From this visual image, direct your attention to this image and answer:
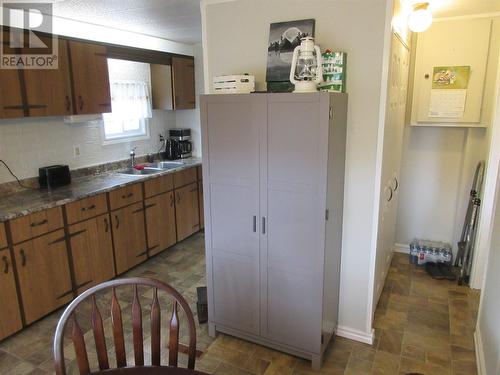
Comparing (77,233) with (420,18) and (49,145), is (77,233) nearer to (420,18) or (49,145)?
(49,145)

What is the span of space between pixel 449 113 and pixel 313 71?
2001mm

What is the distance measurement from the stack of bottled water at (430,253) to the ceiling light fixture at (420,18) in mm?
2172

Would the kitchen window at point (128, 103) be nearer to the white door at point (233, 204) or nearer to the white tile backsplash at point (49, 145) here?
the white tile backsplash at point (49, 145)

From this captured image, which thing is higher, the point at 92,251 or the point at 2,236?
the point at 2,236

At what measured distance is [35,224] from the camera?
8.61ft

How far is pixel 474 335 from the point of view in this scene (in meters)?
2.60

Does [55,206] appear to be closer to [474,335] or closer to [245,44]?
[245,44]

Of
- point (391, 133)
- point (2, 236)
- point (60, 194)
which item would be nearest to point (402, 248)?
point (391, 133)

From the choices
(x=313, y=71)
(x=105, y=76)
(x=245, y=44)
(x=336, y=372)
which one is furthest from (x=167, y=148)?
(x=336, y=372)

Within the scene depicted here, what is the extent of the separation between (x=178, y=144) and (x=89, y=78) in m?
1.60

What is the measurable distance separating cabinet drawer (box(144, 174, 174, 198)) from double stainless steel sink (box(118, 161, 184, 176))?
0.17 meters

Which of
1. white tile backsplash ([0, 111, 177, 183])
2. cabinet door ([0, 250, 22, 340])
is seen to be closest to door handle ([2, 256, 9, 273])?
cabinet door ([0, 250, 22, 340])

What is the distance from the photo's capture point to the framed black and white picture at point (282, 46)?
227 centimetres

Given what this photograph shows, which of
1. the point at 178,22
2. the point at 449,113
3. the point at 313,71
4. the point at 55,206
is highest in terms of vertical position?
the point at 178,22
